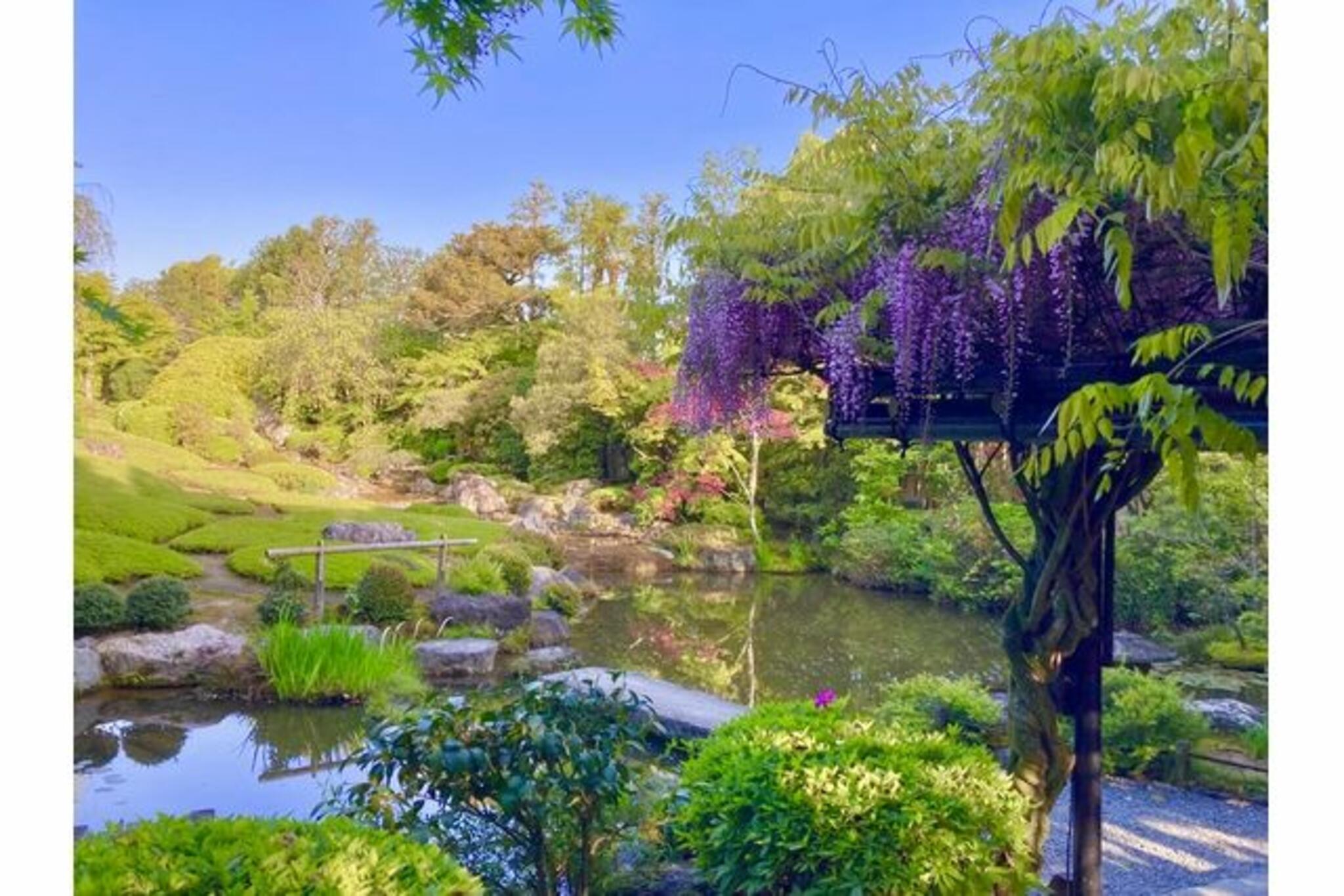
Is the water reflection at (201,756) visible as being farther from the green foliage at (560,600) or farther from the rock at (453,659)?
the green foliage at (560,600)

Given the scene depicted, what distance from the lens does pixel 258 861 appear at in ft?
3.45

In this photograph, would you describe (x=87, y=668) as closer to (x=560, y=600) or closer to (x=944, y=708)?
(x=560, y=600)

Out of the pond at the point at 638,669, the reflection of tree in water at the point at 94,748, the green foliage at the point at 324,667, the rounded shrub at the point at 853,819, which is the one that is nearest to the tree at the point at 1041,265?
the rounded shrub at the point at 853,819

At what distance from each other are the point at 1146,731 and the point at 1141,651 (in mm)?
1731

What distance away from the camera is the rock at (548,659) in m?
5.09

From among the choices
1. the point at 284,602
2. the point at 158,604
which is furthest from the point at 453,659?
the point at 158,604

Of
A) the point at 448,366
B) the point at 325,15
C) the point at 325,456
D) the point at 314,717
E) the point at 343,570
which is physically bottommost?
the point at 314,717

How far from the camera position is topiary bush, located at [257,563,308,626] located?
483 cm

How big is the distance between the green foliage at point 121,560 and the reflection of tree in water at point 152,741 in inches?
48.9

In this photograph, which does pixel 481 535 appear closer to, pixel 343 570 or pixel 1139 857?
pixel 343 570

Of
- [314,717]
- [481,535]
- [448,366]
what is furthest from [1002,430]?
[448,366]
